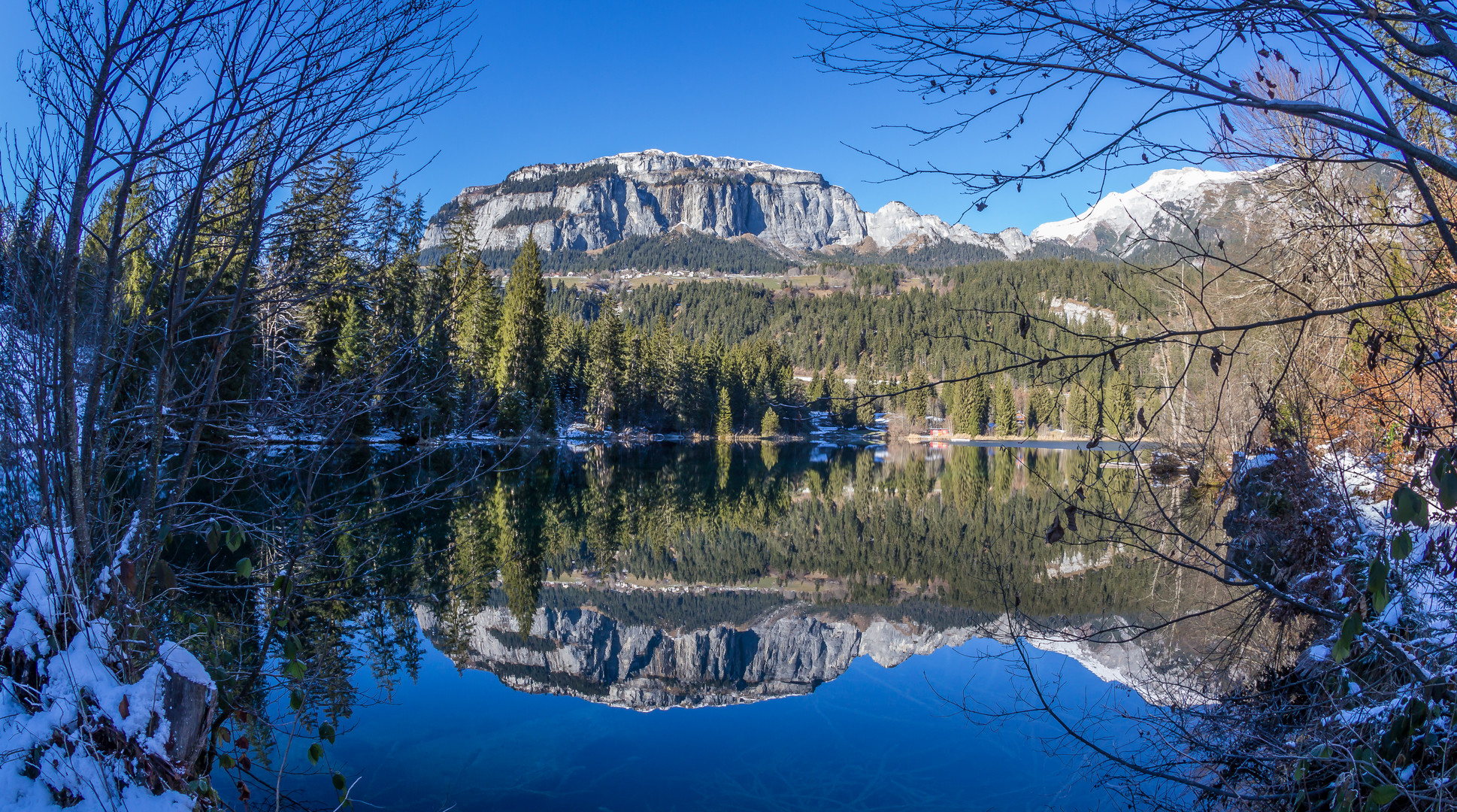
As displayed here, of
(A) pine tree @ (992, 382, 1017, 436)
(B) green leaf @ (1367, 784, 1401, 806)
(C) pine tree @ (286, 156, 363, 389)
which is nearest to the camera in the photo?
(B) green leaf @ (1367, 784, 1401, 806)

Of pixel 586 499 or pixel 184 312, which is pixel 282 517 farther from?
pixel 586 499

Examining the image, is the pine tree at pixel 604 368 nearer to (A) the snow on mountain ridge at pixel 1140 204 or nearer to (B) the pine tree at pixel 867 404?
(A) the snow on mountain ridge at pixel 1140 204

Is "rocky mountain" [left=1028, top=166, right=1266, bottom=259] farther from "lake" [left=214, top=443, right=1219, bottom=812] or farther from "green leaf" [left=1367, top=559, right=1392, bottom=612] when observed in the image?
"green leaf" [left=1367, top=559, right=1392, bottom=612]

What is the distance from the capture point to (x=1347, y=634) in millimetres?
2125

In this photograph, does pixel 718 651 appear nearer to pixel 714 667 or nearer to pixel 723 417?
pixel 714 667

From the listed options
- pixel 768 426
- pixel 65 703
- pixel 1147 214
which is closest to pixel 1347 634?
pixel 1147 214

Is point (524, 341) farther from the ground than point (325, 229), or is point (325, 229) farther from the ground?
point (524, 341)

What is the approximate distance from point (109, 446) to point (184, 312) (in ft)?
4.07

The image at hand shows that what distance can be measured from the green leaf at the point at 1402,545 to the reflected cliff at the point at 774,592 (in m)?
0.67

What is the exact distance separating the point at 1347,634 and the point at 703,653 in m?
7.23

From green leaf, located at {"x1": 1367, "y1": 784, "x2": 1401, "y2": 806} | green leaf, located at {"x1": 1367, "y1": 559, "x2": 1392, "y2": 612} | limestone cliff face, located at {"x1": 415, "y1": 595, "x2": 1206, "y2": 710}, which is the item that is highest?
green leaf, located at {"x1": 1367, "y1": 559, "x2": 1392, "y2": 612}

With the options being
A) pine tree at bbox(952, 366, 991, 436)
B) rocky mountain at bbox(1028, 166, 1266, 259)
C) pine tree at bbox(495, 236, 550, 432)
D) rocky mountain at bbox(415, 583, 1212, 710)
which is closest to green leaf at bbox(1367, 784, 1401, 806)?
rocky mountain at bbox(1028, 166, 1266, 259)

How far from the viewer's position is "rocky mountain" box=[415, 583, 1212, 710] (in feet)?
24.2

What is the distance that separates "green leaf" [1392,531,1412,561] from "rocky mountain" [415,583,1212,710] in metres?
4.64
